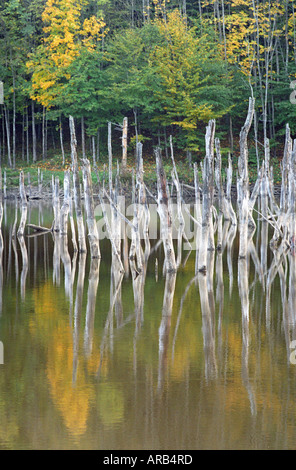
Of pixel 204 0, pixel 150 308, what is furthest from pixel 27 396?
pixel 204 0

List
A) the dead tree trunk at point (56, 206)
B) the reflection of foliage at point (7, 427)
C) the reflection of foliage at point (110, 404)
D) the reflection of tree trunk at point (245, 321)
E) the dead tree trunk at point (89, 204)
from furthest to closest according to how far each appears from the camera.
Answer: the dead tree trunk at point (56, 206), the dead tree trunk at point (89, 204), the reflection of tree trunk at point (245, 321), the reflection of foliage at point (110, 404), the reflection of foliage at point (7, 427)

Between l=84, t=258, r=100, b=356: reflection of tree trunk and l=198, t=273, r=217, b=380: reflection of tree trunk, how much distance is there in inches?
77.9

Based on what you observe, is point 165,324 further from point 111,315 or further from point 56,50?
point 56,50

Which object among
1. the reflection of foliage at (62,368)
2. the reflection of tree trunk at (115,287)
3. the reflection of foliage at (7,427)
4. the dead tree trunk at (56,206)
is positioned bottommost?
the reflection of tree trunk at (115,287)

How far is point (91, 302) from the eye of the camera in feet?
50.8

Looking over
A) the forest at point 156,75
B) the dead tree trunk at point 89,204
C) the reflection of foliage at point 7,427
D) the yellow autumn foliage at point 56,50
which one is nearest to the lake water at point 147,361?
the reflection of foliage at point 7,427

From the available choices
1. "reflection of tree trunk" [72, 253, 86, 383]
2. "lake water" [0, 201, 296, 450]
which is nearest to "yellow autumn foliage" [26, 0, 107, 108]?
"reflection of tree trunk" [72, 253, 86, 383]

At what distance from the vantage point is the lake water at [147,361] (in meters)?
8.44

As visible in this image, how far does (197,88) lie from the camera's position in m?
46.0

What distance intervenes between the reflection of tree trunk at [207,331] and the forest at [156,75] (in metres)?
29.1

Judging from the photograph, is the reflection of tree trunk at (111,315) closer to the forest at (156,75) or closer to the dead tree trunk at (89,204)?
the dead tree trunk at (89,204)

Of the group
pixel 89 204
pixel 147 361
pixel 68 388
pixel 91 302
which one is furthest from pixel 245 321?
pixel 89 204

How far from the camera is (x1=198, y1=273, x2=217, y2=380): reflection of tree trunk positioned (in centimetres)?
1073

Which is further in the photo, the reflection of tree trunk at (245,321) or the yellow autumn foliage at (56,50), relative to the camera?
the yellow autumn foliage at (56,50)
